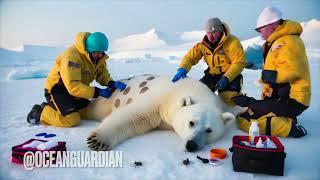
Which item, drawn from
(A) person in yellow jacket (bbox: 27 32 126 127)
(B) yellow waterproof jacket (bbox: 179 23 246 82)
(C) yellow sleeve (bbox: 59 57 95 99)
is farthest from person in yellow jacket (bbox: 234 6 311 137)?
(C) yellow sleeve (bbox: 59 57 95 99)

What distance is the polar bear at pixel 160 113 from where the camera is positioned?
3.72m

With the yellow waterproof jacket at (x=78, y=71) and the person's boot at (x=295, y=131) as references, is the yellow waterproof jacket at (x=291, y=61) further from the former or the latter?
the yellow waterproof jacket at (x=78, y=71)

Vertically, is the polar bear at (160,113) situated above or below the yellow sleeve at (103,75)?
below

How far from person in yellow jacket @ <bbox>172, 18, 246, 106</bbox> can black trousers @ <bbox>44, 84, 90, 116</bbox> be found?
146 centimetres

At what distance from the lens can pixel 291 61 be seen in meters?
4.07

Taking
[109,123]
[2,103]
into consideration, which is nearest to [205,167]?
[109,123]

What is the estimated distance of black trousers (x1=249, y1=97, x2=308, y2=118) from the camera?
4.12 metres

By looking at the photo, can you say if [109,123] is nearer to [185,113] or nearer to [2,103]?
[185,113]

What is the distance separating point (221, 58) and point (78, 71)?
214cm

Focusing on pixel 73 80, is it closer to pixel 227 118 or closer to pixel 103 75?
pixel 103 75

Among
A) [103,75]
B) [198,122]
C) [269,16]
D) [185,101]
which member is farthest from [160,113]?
[269,16]

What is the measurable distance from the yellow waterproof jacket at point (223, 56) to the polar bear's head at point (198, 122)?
1.04 metres

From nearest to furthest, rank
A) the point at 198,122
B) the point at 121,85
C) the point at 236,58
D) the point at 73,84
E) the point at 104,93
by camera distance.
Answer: the point at 198,122, the point at 73,84, the point at 104,93, the point at 121,85, the point at 236,58

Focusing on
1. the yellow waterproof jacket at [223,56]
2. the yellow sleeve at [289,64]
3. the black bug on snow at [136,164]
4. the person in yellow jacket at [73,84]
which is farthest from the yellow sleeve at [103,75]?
the yellow sleeve at [289,64]
